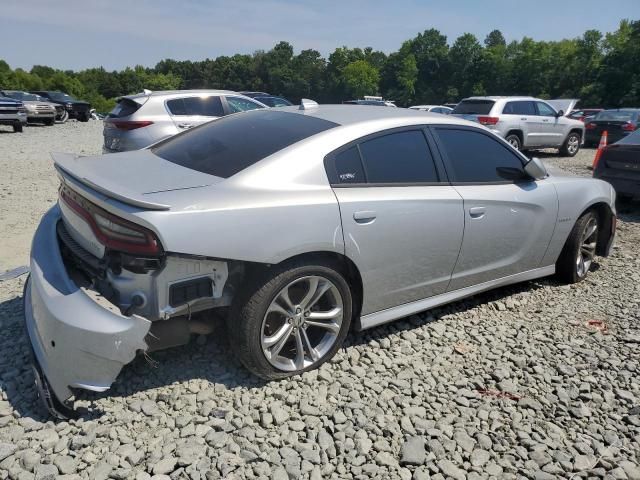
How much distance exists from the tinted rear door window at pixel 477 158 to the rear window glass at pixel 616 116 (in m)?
14.7

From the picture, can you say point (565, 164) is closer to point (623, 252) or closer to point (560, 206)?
point (623, 252)

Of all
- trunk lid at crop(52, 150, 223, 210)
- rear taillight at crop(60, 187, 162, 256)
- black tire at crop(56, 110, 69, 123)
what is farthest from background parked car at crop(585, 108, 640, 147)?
black tire at crop(56, 110, 69, 123)

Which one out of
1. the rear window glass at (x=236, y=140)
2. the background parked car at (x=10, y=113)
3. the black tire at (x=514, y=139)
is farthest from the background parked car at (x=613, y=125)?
the background parked car at (x=10, y=113)

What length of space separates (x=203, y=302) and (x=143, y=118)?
682 centimetres

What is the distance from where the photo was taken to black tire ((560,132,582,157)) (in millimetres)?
14570

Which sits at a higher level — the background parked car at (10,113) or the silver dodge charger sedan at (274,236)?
the silver dodge charger sedan at (274,236)

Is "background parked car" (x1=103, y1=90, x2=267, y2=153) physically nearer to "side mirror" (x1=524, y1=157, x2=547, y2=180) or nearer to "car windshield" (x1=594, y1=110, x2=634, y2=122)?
"side mirror" (x1=524, y1=157, x2=547, y2=180)

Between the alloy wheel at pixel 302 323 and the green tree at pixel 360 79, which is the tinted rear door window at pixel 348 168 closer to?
the alloy wheel at pixel 302 323

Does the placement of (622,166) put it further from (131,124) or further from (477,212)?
(131,124)

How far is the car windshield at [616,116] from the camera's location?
1603 centimetres

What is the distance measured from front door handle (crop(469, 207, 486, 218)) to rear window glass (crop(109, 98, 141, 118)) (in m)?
6.93

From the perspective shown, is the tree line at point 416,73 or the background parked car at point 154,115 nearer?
the background parked car at point 154,115

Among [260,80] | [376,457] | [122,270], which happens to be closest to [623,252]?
[376,457]

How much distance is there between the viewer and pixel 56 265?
2.76 metres
